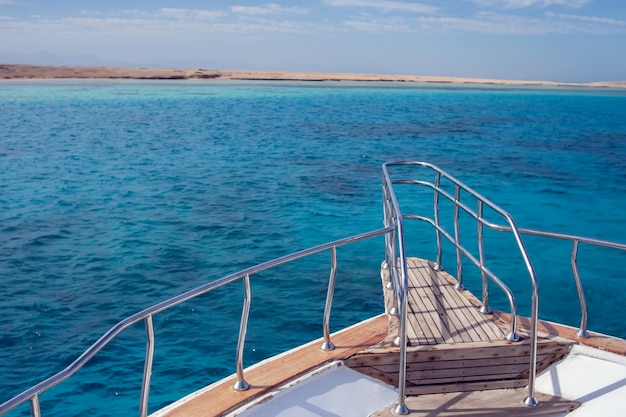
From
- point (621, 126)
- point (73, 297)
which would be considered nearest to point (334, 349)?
point (73, 297)

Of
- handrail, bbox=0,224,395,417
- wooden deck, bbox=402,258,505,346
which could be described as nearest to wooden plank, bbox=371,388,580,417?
wooden deck, bbox=402,258,505,346

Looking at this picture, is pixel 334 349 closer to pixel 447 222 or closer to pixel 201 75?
pixel 447 222

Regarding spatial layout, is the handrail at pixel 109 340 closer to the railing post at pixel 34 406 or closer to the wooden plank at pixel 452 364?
the railing post at pixel 34 406

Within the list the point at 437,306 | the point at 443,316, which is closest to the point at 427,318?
the point at 443,316

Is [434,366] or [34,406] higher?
[34,406]

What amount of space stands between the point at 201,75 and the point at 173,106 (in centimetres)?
7379

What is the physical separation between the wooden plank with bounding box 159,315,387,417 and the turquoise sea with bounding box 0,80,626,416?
2824mm

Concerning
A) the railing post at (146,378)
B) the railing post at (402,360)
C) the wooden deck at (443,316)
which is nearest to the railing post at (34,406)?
the railing post at (146,378)

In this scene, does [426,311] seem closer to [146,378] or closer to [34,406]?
[146,378]

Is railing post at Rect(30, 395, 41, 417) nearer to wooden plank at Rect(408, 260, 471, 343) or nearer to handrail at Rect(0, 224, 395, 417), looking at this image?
handrail at Rect(0, 224, 395, 417)

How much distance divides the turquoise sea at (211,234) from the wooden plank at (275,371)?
282cm

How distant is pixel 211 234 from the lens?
41.7ft

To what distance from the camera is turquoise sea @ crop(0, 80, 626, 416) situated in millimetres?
7691

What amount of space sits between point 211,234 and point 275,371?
871 centimetres
